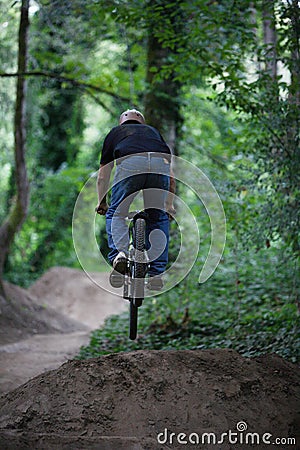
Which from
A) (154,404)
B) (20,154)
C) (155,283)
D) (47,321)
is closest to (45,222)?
(47,321)

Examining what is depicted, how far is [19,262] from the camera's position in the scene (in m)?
17.6

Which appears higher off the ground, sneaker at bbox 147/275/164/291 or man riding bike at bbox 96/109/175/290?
man riding bike at bbox 96/109/175/290

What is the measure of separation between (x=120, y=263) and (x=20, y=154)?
6.80 metres

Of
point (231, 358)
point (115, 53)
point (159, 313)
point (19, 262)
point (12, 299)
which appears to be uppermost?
point (115, 53)

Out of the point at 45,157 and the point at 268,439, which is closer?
the point at 268,439

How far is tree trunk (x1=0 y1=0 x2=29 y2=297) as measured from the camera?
976 cm

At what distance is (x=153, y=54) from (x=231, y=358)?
20.2 ft

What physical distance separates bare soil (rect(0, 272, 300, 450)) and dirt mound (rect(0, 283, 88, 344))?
5.81 m

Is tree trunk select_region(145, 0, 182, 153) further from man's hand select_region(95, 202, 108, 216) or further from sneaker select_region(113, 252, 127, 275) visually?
sneaker select_region(113, 252, 127, 275)

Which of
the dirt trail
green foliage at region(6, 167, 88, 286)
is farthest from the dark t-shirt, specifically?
green foliage at region(6, 167, 88, 286)

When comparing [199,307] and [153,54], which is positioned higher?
[153,54]

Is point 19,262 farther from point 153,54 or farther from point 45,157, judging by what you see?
point 153,54

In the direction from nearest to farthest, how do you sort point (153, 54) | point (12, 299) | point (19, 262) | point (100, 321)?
point (153, 54), point (12, 299), point (100, 321), point (19, 262)

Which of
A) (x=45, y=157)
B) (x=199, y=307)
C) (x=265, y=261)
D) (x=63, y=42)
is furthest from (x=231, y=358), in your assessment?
(x=45, y=157)
